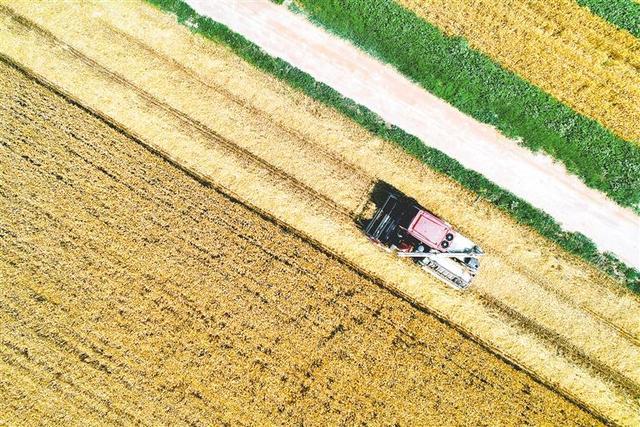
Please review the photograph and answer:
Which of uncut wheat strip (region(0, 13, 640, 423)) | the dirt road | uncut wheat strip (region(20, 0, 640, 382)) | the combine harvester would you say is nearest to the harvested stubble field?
uncut wheat strip (region(0, 13, 640, 423))

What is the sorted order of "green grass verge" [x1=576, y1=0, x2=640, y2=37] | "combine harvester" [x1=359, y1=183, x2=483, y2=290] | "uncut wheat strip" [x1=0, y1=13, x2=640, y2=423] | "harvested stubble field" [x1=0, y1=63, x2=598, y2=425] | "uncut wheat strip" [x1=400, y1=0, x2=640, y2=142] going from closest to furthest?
"harvested stubble field" [x1=0, y1=63, x2=598, y2=425]
"combine harvester" [x1=359, y1=183, x2=483, y2=290]
"uncut wheat strip" [x1=0, y1=13, x2=640, y2=423]
"uncut wheat strip" [x1=400, y1=0, x2=640, y2=142]
"green grass verge" [x1=576, y1=0, x2=640, y2=37]

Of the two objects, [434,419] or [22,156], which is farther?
[22,156]

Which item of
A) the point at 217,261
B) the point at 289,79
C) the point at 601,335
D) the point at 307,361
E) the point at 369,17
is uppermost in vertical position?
the point at 369,17

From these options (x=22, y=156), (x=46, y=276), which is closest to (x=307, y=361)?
(x=46, y=276)

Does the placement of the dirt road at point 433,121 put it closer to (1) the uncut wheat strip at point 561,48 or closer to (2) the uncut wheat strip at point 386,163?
(2) the uncut wheat strip at point 386,163

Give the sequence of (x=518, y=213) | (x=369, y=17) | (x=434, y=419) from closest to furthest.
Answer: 1. (x=434, y=419)
2. (x=518, y=213)
3. (x=369, y=17)

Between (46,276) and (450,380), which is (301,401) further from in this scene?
(46,276)

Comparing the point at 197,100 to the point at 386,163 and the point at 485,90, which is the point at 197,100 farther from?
the point at 485,90

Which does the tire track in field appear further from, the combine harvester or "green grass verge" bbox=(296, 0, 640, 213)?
"green grass verge" bbox=(296, 0, 640, 213)

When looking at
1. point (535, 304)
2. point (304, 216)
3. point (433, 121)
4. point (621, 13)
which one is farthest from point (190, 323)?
point (621, 13)
